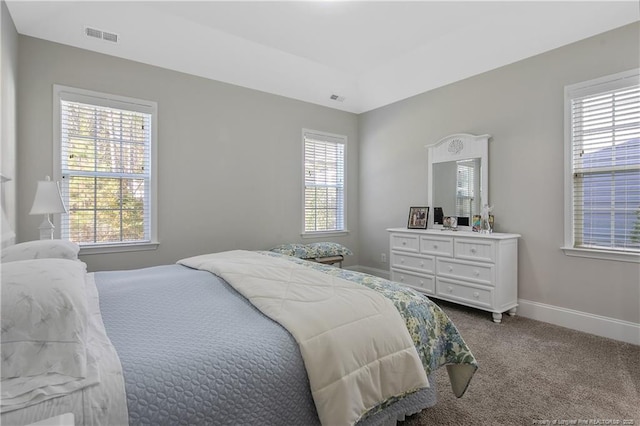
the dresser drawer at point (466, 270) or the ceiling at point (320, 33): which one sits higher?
the ceiling at point (320, 33)

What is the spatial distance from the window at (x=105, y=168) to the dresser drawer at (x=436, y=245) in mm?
2936

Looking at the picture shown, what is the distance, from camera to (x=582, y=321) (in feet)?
9.64

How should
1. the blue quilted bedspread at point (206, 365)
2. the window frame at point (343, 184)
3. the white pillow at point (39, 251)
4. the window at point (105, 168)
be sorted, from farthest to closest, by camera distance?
the window frame at point (343, 184), the window at point (105, 168), the white pillow at point (39, 251), the blue quilted bedspread at point (206, 365)

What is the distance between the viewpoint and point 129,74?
3.29 m

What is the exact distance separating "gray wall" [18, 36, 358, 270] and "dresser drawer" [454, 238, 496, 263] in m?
2.08

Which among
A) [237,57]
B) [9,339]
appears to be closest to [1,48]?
[237,57]

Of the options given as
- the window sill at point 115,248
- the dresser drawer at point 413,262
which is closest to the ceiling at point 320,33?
the window sill at point 115,248

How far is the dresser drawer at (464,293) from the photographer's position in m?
3.17

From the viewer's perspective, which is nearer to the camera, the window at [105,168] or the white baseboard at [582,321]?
the white baseboard at [582,321]

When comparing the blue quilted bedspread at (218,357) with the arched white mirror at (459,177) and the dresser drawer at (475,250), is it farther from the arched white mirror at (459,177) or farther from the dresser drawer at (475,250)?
the arched white mirror at (459,177)

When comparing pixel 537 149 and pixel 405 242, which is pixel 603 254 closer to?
pixel 537 149

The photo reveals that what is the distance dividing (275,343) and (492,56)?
364 cm

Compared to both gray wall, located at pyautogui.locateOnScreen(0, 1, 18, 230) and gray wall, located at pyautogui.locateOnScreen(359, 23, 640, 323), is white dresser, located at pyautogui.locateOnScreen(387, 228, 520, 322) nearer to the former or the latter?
gray wall, located at pyautogui.locateOnScreen(359, 23, 640, 323)

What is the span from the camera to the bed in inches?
33.9
